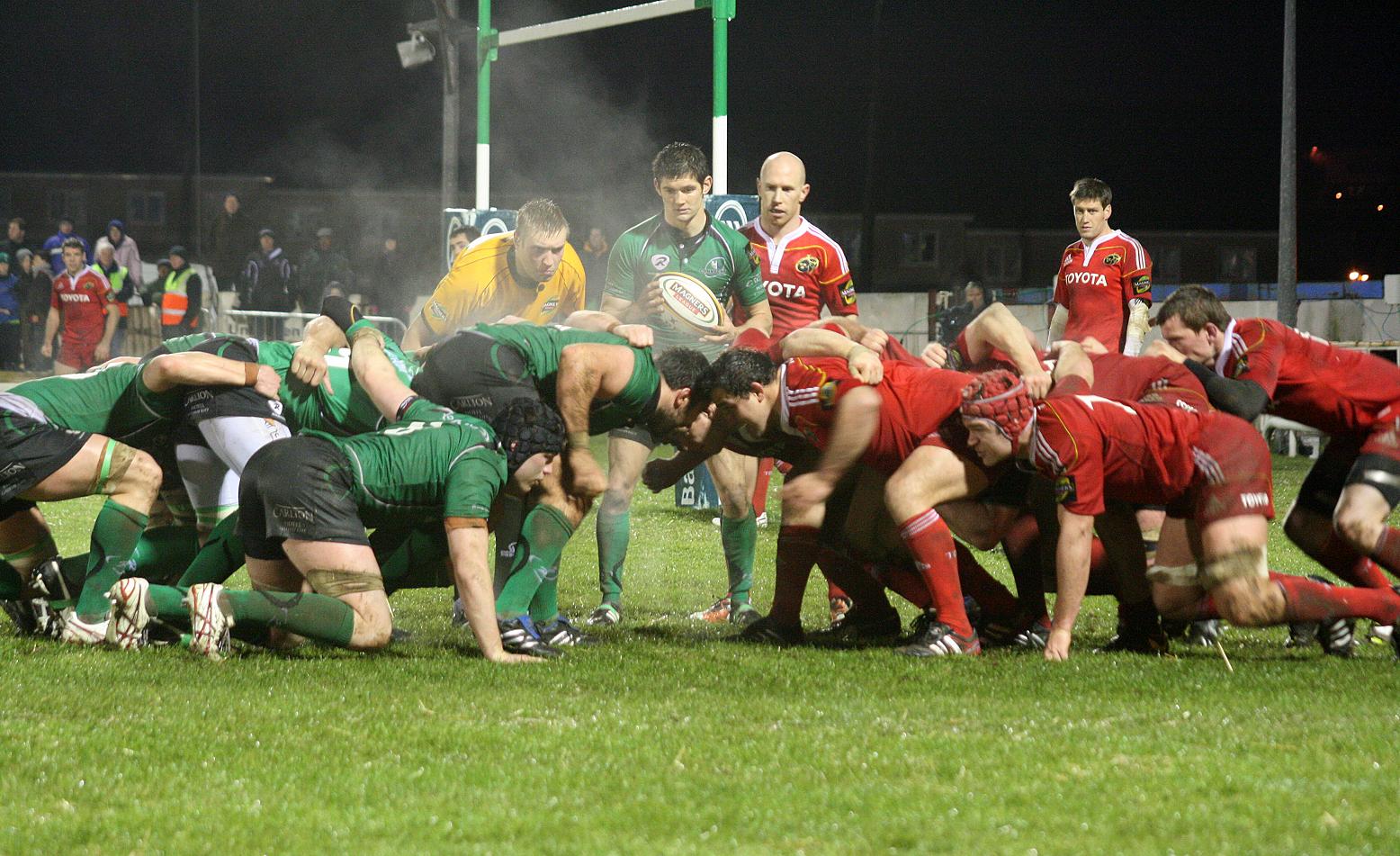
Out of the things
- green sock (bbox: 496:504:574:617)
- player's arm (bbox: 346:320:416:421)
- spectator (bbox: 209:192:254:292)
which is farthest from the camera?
spectator (bbox: 209:192:254:292)

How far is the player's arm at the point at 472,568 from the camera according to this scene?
5449 mm

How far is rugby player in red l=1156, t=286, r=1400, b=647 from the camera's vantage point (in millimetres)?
6062

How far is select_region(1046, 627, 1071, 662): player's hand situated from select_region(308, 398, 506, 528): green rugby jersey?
2.27m

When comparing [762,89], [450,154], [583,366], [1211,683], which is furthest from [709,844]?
[762,89]

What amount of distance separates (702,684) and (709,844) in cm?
202

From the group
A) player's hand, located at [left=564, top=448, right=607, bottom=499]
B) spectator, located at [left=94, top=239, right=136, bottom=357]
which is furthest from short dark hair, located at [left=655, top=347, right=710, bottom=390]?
spectator, located at [left=94, top=239, right=136, bottom=357]

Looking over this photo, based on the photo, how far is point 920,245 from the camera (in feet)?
195

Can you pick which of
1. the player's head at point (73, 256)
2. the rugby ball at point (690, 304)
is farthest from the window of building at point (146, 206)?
the rugby ball at point (690, 304)

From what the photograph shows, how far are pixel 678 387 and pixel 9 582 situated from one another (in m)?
3.11

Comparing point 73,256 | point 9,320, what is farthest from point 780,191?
point 9,320

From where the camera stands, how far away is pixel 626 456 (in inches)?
286

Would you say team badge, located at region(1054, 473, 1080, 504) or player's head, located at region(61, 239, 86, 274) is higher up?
player's head, located at region(61, 239, 86, 274)

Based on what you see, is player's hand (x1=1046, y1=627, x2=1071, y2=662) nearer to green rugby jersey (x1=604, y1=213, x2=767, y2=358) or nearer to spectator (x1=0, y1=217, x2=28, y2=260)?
green rugby jersey (x1=604, y1=213, x2=767, y2=358)

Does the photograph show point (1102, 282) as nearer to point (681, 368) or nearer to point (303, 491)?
point (681, 368)
